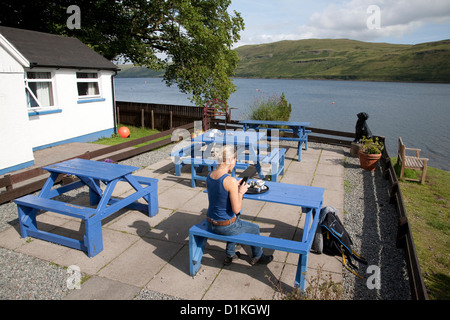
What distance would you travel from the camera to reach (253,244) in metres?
3.97

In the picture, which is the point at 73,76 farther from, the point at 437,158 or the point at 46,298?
the point at 437,158

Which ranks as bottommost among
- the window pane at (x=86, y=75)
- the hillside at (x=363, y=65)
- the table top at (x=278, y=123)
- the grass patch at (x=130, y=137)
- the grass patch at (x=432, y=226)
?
the grass patch at (x=432, y=226)

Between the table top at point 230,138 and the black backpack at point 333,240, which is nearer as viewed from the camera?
the black backpack at point 333,240

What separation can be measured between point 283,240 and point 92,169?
3514 mm

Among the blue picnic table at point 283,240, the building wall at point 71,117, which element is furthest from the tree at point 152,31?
the blue picnic table at point 283,240

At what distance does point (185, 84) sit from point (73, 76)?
22.7 feet

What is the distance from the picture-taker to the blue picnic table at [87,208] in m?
4.69

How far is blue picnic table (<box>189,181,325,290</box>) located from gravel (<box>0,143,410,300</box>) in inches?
24.7

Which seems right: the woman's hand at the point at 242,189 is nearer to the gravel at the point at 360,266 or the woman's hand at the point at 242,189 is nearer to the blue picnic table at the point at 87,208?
the gravel at the point at 360,266

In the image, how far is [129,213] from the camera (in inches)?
245

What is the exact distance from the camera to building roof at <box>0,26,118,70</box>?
10891mm

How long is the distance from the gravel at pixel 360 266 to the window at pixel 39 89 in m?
5.55

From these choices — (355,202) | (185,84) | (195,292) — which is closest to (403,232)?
(355,202)

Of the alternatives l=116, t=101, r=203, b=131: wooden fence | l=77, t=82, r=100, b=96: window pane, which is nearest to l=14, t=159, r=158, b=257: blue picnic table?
l=77, t=82, r=100, b=96: window pane
